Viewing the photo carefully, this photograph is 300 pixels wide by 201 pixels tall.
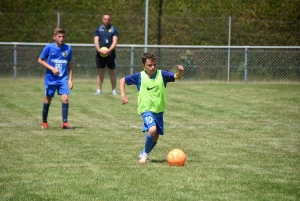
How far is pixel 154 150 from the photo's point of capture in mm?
9688

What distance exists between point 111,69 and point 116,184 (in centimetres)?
1158

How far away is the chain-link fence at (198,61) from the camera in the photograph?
2238 cm

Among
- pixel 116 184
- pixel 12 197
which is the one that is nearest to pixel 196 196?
pixel 116 184

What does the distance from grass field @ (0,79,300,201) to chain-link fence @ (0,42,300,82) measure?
15.8 feet

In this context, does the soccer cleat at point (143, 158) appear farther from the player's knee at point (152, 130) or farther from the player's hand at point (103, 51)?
the player's hand at point (103, 51)

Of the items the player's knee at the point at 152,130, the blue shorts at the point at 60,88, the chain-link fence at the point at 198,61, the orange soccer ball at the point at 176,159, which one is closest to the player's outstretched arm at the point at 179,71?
the player's knee at the point at 152,130

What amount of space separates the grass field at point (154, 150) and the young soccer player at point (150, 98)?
0.35 metres

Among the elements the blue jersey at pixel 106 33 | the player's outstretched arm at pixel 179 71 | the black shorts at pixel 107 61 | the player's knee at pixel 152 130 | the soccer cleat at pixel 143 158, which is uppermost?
the blue jersey at pixel 106 33

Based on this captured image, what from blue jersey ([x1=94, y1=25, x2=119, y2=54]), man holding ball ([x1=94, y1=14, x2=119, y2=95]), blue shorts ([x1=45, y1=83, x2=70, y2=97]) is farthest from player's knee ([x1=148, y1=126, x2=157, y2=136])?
blue jersey ([x1=94, y1=25, x2=119, y2=54])

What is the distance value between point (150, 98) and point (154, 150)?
1.22 meters

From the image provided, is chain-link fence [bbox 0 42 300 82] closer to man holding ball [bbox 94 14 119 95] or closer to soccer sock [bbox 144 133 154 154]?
man holding ball [bbox 94 14 119 95]

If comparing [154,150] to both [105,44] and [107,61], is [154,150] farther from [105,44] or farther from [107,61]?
[105,44]

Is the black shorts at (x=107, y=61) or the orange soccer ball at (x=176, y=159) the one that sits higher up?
the black shorts at (x=107, y=61)

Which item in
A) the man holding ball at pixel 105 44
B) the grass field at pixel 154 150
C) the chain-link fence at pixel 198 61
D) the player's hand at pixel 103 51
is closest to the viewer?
the grass field at pixel 154 150
